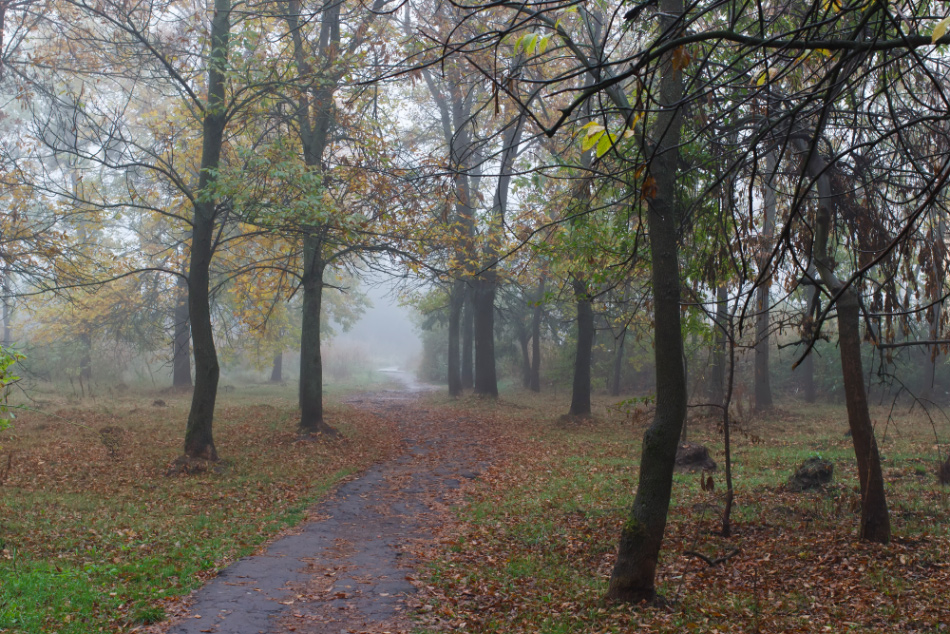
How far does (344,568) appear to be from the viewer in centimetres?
685

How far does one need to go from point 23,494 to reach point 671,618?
27.7 ft

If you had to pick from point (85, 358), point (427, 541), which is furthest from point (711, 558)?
point (85, 358)

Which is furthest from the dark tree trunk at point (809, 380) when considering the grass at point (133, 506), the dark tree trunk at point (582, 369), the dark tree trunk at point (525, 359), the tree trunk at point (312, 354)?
the tree trunk at point (312, 354)

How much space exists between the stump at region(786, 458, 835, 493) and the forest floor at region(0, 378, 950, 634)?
0.24 meters

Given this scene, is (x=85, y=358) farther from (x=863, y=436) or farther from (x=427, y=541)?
(x=863, y=436)

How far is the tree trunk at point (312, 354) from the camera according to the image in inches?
593

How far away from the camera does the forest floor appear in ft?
17.1

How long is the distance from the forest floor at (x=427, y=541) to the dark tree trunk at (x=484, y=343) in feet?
35.5

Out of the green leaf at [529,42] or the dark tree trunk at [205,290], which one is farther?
the dark tree trunk at [205,290]

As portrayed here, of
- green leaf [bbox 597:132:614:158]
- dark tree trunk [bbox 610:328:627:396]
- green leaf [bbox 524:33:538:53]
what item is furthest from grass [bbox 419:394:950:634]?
dark tree trunk [bbox 610:328:627:396]

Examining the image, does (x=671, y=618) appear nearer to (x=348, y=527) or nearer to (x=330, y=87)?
(x=348, y=527)

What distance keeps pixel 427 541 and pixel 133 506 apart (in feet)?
13.2

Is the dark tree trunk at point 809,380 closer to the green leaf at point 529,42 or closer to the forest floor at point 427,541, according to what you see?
the forest floor at point 427,541

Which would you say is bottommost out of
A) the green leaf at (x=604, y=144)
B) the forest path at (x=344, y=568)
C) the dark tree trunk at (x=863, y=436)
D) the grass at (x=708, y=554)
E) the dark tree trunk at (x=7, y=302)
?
the forest path at (x=344, y=568)
